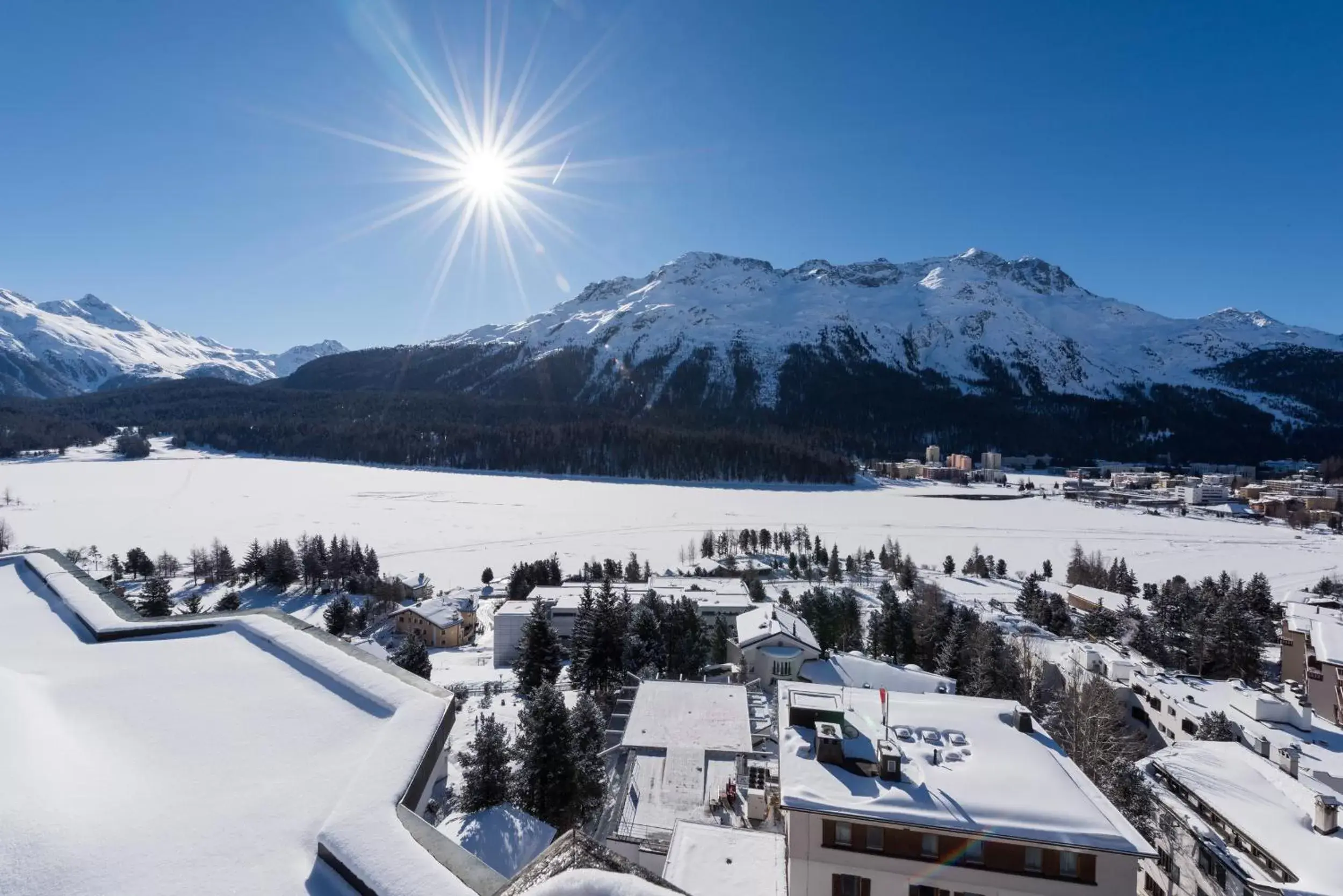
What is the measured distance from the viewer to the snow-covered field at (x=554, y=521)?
46.3 meters

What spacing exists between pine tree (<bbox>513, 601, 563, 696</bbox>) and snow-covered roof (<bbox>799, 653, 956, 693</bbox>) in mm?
10394

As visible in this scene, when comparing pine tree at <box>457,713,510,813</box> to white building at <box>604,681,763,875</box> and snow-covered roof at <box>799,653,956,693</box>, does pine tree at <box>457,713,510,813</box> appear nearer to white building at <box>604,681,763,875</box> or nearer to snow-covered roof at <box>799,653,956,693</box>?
white building at <box>604,681,763,875</box>

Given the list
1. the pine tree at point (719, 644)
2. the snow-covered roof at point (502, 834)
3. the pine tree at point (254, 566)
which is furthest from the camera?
the pine tree at point (254, 566)

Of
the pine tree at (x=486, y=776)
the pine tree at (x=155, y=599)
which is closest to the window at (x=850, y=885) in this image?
the pine tree at (x=486, y=776)

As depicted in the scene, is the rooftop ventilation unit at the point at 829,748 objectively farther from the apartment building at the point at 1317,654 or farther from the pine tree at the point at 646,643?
the apartment building at the point at 1317,654

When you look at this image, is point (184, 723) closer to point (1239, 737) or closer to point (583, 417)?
point (1239, 737)

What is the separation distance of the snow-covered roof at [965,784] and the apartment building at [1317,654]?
19.7m

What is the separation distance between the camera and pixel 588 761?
619 inches

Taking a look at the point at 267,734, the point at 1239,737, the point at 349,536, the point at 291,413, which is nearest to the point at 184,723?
the point at 267,734

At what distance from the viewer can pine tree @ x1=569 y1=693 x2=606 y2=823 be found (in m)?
14.9

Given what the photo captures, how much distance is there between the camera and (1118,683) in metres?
22.2

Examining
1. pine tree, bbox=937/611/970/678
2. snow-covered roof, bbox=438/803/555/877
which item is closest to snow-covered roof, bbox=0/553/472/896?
snow-covered roof, bbox=438/803/555/877

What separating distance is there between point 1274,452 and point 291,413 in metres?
265

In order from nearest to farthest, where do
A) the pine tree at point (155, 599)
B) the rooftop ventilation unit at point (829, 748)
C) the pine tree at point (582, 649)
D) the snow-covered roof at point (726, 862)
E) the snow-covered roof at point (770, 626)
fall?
the snow-covered roof at point (726, 862)
the rooftop ventilation unit at point (829, 748)
the pine tree at point (155, 599)
the pine tree at point (582, 649)
the snow-covered roof at point (770, 626)
